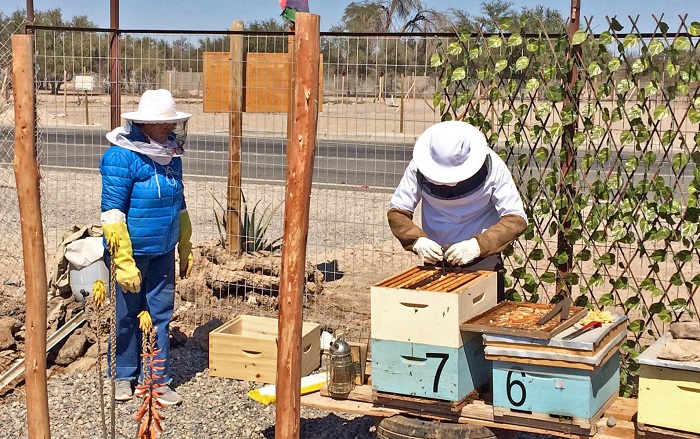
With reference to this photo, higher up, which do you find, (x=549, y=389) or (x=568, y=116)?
(x=568, y=116)

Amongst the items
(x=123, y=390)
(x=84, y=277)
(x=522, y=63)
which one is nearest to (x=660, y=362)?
(x=522, y=63)

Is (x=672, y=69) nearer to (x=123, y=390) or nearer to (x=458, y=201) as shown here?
(x=458, y=201)

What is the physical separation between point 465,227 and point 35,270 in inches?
93.3

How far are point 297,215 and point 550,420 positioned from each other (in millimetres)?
1606

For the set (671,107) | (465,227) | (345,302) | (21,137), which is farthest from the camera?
(345,302)

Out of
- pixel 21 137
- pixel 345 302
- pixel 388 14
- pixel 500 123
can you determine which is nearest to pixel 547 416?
pixel 500 123

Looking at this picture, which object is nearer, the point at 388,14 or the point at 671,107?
the point at 671,107

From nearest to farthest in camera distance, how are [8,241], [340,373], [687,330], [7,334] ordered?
[687,330]
[340,373]
[7,334]
[8,241]

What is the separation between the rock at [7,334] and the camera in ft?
21.9

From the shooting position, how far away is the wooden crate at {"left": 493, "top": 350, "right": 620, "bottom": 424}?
4203 millimetres

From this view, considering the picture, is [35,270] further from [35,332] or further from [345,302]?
[345,302]

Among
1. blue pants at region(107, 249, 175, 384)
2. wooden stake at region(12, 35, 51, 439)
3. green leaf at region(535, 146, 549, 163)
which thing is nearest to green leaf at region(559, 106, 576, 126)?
green leaf at region(535, 146, 549, 163)

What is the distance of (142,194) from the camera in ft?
19.0

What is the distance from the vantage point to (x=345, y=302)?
26.7ft
